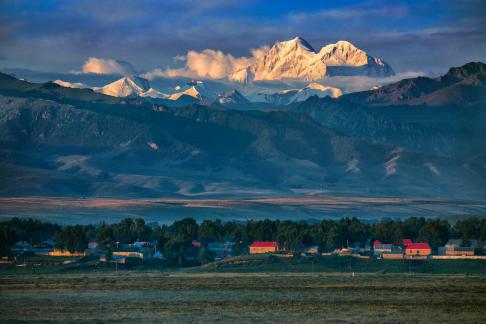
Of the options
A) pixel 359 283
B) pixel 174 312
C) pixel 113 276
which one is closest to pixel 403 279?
pixel 359 283

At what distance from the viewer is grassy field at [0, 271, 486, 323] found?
108188mm

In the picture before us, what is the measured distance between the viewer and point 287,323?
101688mm

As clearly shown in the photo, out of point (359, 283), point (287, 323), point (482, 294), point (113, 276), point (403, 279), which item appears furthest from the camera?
point (113, 276)

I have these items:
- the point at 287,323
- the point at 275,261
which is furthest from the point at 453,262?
the point at 287,323

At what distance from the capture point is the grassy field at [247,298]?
4259 inches

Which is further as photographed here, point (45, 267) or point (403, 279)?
point (45, 267)

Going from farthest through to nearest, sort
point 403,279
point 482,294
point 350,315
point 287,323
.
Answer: point 403,279 → point 482,294 → point 350,315 → point 287,323

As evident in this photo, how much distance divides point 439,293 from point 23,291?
46.0m

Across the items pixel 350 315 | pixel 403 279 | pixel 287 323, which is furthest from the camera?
pixel 403 279

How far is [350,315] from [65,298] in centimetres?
3441

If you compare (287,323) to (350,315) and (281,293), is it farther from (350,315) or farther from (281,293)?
(281,293)

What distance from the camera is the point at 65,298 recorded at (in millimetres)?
128250

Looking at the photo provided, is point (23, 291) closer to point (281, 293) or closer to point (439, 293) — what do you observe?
point (281, 293)

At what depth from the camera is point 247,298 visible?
127 metres
